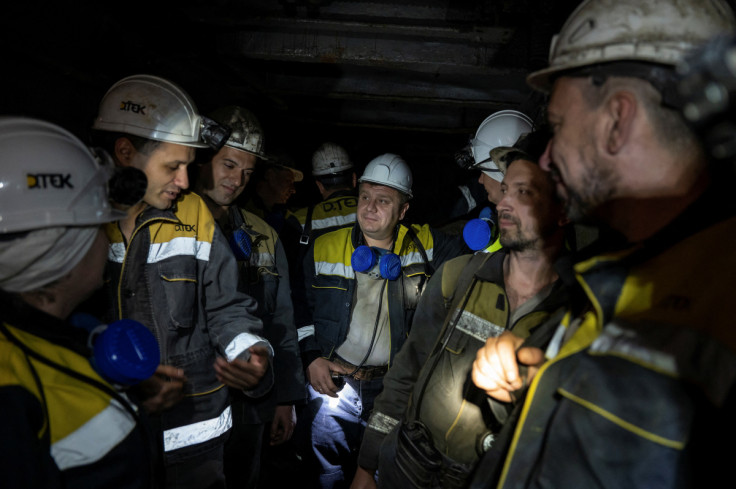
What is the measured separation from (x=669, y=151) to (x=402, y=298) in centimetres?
251

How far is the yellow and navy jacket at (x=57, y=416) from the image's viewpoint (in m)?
1.01

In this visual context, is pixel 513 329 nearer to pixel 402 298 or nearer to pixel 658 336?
pixel 658 336

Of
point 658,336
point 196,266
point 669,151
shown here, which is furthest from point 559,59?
point 196,266

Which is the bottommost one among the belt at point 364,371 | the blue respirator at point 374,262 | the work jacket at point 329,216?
the belt at point 364,371

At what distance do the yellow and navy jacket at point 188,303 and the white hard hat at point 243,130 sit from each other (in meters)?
0.96

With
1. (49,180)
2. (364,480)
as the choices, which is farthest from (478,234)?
(49,180)

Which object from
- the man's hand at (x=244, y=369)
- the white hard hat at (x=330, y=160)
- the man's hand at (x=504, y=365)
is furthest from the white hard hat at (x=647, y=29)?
the white hard hat at (x=330, y=160)

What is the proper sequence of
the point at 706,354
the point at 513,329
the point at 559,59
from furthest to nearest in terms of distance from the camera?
the point at 513,329 < the point at 559,59 < the point at 706,354

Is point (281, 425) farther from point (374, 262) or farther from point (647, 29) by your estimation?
point (647, 29)

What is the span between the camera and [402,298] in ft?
11.4

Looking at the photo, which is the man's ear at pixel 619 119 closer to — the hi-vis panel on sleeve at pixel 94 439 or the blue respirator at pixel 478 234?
the hi-vis panel on sleeve at pixel 94 439

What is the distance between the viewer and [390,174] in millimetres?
3869

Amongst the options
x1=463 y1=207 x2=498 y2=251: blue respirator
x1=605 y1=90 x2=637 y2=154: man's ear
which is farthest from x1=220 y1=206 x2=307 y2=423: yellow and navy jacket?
x1=605 y1=90 x2=637 y2=154: man's ear

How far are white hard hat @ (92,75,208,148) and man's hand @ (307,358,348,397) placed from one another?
6.14 feet
